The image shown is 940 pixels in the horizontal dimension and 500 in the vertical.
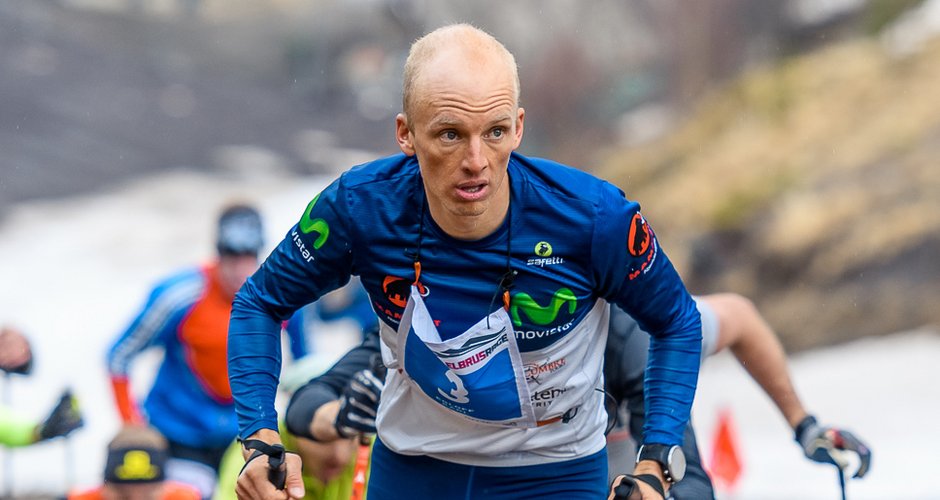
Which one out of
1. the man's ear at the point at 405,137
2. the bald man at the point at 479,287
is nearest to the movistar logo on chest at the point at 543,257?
the bald man at the point at 479,287

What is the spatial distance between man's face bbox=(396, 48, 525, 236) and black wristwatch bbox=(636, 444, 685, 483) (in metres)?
0.62

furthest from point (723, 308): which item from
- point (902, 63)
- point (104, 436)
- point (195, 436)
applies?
point (902, 63)

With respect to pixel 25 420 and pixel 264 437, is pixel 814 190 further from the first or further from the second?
pixel 264 437

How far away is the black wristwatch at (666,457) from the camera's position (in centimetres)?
287

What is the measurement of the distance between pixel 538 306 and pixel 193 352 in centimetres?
351

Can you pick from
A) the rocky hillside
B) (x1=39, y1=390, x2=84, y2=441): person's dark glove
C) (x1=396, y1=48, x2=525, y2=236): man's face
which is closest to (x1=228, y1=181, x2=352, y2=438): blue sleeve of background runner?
(x1=396, y1=48, x2=525, y2=236): man's face

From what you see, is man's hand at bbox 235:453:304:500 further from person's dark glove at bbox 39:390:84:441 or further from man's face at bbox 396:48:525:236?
person's dark glove at bbox 39:390:84:441

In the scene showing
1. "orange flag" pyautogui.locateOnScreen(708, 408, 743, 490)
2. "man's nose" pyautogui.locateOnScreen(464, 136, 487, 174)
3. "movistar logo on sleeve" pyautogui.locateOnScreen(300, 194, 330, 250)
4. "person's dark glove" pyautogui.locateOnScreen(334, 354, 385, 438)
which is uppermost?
"orange flag" pyautogui.locateOnScreen(708, 408, 743, 490)

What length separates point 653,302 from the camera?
9.50 feet

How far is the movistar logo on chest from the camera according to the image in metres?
2.80

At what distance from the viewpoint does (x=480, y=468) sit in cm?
304

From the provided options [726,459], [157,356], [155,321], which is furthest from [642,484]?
[157,356]

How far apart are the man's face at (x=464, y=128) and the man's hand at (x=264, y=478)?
0.62 metres

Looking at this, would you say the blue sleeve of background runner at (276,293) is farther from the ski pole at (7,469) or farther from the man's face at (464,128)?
the ski pole at (7,469)
